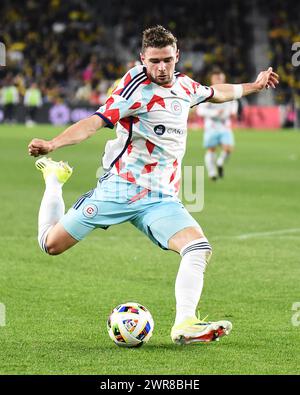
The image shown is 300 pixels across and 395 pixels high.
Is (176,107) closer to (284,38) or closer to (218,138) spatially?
(218,138)

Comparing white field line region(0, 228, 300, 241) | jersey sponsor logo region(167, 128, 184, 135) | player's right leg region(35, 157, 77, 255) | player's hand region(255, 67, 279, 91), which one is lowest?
white field line region(0, 228, 300, 241)

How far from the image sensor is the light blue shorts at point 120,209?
7.44 metres

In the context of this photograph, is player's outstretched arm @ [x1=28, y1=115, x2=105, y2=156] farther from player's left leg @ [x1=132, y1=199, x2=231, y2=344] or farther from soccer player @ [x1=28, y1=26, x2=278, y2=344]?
player's left leg @ [x1=132, y1=199, x2=231, y2=344]

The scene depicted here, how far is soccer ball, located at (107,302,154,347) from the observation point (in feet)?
23.0

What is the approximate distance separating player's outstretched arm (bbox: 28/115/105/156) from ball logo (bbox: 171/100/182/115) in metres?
0.61

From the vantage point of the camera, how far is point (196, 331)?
6992 millimetres

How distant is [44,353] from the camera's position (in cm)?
672

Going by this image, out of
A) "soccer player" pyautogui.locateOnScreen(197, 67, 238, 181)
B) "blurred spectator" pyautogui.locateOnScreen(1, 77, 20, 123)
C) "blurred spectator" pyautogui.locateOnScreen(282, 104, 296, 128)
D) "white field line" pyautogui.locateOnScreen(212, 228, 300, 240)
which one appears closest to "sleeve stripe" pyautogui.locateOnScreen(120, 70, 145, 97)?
"white field line" pyautogui.locateOnScreen(212, 228, 300, 240)

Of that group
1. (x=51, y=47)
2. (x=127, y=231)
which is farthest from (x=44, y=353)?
(x=51, y=47)

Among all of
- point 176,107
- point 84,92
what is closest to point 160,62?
point 176,107

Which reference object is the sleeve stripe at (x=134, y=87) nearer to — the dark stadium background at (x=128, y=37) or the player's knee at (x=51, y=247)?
the player's knee at (x=51, y=247)

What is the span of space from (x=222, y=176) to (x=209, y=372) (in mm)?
16041
